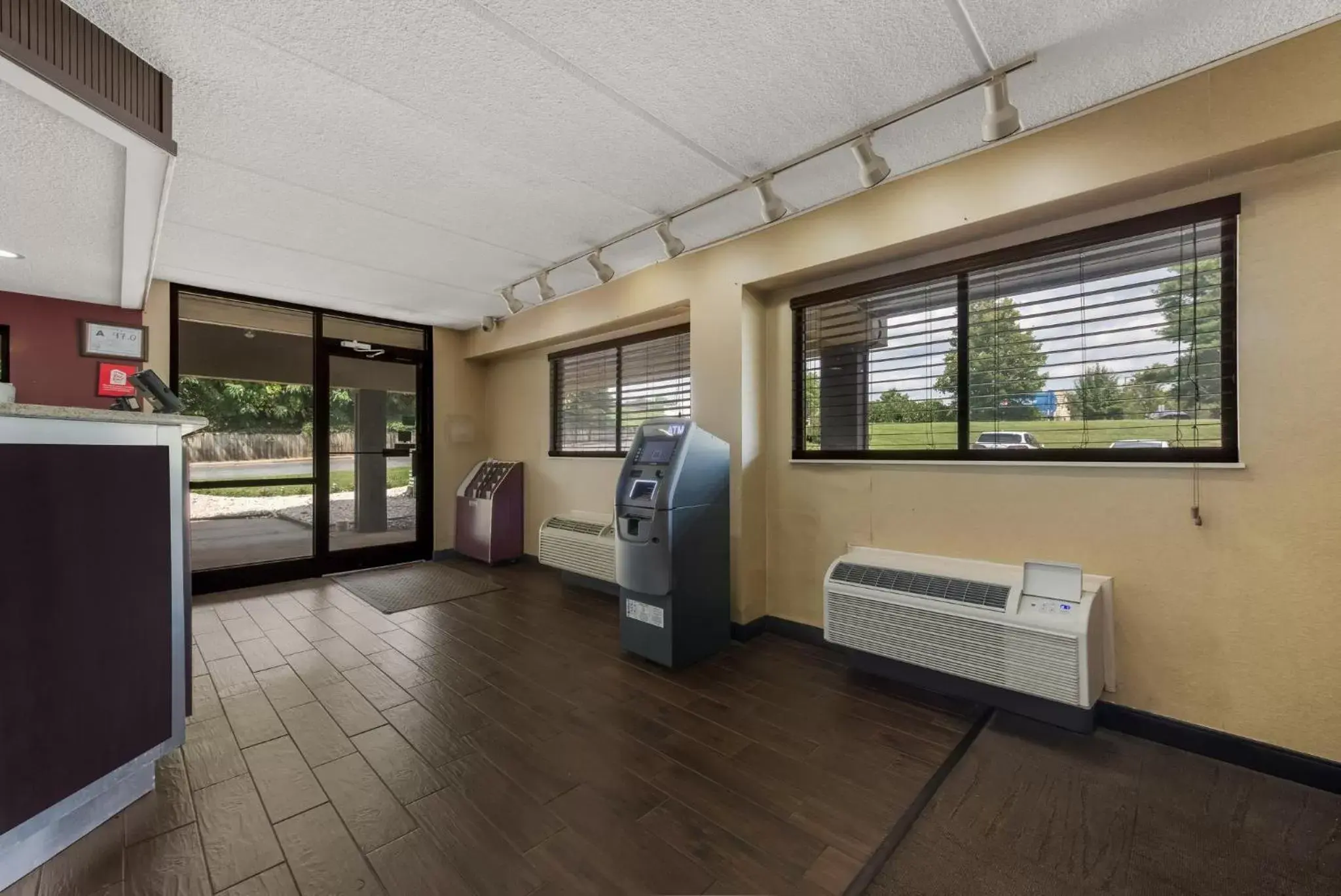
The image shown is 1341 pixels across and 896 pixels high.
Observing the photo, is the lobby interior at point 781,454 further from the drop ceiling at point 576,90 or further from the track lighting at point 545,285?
the track lighting at point 545,285

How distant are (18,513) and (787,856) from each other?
2413mm

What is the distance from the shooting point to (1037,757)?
2.13 meters

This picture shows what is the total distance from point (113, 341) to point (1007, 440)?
6.11 meters

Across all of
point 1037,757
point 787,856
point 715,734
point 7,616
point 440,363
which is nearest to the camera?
point 7,616

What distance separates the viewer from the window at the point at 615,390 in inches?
172

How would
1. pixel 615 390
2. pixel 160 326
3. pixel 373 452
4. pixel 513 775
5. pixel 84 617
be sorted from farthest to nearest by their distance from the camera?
pixel 373 452 → pixel 615 390 → pixel 160 326 → pixel 513 775 → pixel 84 617

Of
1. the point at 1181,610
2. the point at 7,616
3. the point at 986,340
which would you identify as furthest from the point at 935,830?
the point at 7,616

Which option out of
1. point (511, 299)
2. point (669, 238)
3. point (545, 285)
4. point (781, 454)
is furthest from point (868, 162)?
point (511, 299)

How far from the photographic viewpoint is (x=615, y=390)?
4883 mm

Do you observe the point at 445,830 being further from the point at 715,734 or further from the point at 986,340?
the point at 986,340

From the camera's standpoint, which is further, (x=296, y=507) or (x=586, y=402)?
(x=586, y=402)

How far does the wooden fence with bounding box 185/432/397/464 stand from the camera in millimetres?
4527

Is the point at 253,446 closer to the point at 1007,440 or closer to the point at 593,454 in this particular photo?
the point at 593,454

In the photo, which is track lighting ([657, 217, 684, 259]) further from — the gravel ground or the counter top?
the gravel ground
